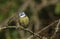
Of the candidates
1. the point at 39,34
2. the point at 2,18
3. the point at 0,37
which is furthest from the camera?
the point at 2,18

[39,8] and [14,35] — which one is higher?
[39,8]

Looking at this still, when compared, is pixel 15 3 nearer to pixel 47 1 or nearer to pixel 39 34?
pixel 47 1

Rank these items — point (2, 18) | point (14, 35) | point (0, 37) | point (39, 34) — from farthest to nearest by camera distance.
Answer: point (2, 18) → point (0, 37) → point (14, 35) → point (39, 34)

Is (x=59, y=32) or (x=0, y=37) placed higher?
(x=59, y=32)

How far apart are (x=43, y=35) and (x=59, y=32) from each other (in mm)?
152

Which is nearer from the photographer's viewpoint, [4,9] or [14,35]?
[14,35]

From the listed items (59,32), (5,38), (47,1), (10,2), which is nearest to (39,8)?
(47,1)

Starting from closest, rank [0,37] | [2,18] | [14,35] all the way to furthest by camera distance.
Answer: [14,35], [0,37], [2,18]

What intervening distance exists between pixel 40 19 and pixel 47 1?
1.10 ft

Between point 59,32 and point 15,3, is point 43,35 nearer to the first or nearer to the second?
point 59,32

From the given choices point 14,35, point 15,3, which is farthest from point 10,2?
point 14,35

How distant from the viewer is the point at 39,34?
2.49m

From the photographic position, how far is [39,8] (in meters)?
5.18

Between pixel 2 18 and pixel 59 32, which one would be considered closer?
pixel 59 32
